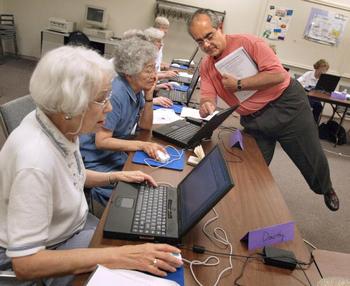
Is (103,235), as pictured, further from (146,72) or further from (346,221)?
(346,221)

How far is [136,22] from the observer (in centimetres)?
605

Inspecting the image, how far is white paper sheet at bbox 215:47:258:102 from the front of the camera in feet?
6.22

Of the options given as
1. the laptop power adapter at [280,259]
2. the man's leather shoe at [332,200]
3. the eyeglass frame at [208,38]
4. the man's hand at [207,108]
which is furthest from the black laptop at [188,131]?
the man's leather shoe at [332,200]

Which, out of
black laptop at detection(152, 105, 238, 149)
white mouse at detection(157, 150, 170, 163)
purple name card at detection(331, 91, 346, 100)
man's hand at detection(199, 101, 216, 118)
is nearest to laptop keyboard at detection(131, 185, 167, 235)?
white mouse at detection(157, 150, 170, 163)

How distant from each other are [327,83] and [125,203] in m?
4.80

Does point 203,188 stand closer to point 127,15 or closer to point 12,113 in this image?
point 12,113

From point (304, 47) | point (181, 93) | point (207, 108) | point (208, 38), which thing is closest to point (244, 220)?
point (207, 108)

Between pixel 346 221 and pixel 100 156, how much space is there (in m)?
2.34

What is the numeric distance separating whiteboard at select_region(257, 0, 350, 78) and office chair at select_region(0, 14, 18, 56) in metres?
4.72

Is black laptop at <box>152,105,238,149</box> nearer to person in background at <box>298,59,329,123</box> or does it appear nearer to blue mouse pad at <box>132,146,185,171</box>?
blue mouse pad at <box>132,146,185,171</box>

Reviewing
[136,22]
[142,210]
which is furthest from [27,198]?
[136,22]

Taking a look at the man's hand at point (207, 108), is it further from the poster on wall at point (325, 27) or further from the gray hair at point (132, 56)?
the poster on wall at point (325, 27)

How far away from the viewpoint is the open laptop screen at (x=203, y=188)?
843 mm

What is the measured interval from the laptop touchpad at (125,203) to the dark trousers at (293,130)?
120 cm
